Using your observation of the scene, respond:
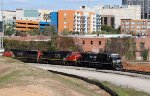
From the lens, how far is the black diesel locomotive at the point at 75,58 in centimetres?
5919

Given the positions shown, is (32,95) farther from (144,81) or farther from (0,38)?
(0,38)

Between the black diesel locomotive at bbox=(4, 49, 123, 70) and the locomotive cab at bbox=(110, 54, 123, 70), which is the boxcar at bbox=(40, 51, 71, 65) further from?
the locomotive cab at bbox=(110, 54, 123, 70)

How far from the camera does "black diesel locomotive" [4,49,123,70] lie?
5919cm

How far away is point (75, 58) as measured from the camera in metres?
65.5

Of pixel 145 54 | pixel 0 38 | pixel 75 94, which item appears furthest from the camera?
pixel 0 38

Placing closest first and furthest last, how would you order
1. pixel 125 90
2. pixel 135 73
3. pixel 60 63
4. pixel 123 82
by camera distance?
pixel 125 90
pixel 123 82
pixel 135 73
pixel 60 63

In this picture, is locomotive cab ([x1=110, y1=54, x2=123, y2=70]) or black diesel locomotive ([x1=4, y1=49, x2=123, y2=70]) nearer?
locomotive cab ([x1=110, y1=54, x2=123, y2=70])

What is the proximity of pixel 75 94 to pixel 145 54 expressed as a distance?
→ 7358cm

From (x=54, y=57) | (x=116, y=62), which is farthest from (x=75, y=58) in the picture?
(x=116, y=62)

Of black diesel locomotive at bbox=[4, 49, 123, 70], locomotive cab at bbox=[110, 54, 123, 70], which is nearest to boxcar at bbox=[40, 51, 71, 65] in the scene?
black diesel locomotive at bbox=[4, 49, 123, 70]

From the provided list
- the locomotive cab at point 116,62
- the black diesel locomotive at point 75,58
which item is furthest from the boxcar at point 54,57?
the locomotive cab at point 116,62

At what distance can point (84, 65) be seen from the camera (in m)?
64.4

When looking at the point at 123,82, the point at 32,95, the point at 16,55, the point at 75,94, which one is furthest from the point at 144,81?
the point at 16,55

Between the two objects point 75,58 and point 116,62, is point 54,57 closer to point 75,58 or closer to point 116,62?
point 75,58
